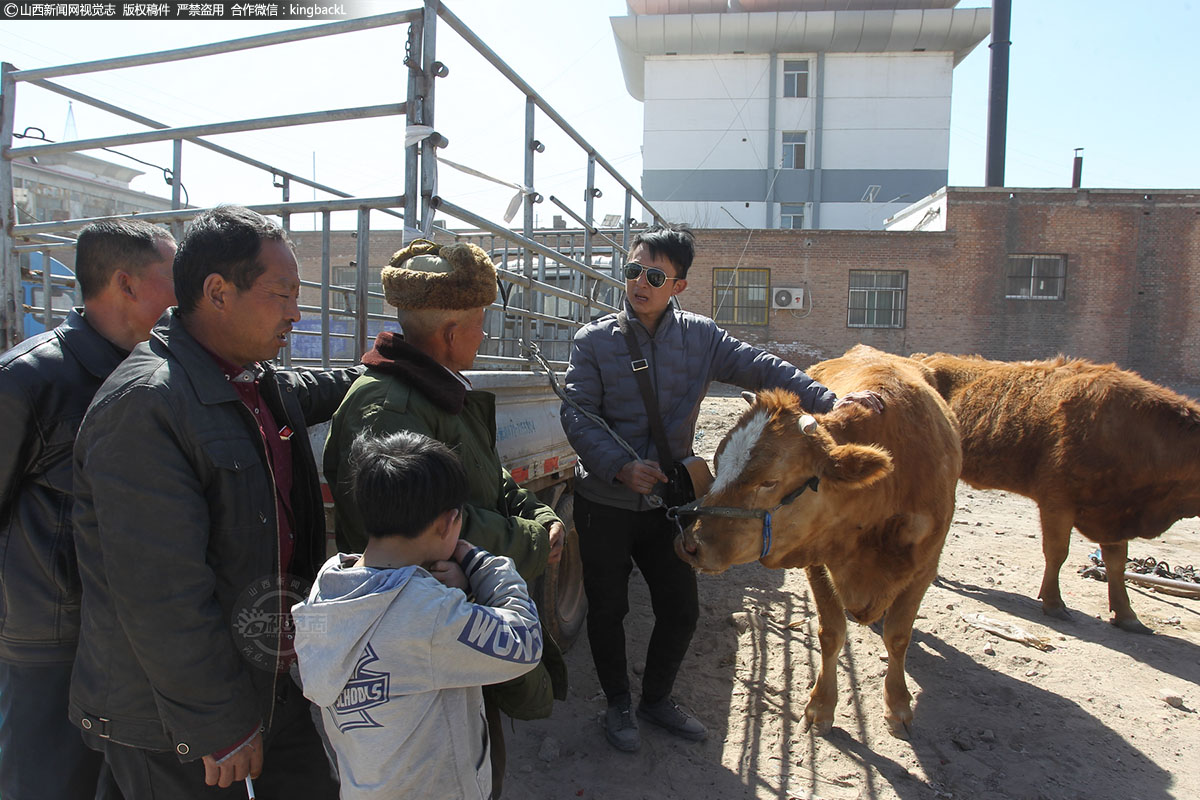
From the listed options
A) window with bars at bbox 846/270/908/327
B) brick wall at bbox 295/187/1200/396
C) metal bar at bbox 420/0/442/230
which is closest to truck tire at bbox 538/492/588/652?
metal bar at bbox 420/0/442/230

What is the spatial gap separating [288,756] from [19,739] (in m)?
0.59

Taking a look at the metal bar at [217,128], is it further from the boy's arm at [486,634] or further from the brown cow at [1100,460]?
the brown cow at [1100,460]

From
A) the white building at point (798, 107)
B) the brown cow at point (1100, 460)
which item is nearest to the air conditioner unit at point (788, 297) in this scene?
the white building at point (798, 107)

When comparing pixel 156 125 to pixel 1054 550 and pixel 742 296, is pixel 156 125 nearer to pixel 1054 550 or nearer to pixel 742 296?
pixel 1054 550

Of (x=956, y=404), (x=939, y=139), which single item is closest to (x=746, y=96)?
(x=939, y=139)

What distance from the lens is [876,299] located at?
20.8 meters

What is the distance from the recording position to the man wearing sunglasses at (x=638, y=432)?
2947 millimetres

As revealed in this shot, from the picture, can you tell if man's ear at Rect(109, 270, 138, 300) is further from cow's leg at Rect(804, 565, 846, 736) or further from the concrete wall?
the concrete wall

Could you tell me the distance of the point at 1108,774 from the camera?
3.09 m

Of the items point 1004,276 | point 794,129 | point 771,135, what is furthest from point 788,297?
point 794,129

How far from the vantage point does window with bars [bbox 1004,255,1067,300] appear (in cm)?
2030

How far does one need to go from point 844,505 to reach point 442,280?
2.10 metres

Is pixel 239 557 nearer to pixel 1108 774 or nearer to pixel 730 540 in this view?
pixel 730 540

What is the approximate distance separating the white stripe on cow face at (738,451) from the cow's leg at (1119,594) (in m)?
3.67
